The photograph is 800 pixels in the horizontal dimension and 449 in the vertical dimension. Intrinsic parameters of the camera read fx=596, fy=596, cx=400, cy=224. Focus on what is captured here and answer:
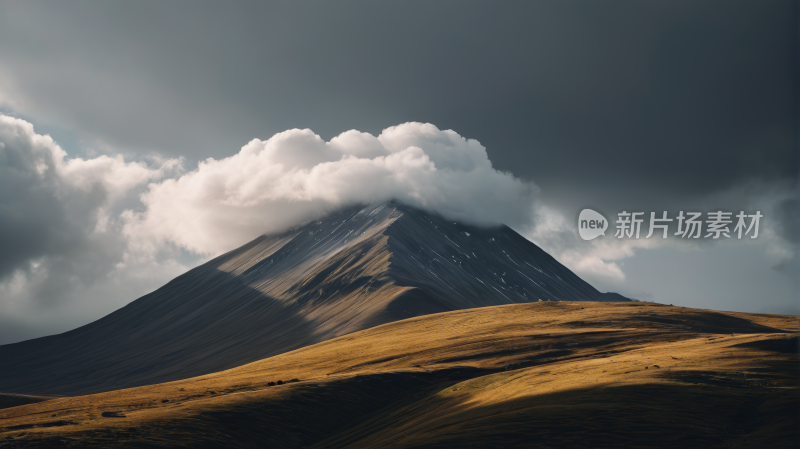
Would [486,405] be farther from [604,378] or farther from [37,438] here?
[37,438]

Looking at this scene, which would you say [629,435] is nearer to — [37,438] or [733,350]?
[733,350]

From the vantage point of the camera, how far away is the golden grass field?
135 ft

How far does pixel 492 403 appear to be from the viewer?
53.8m

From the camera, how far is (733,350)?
216ft

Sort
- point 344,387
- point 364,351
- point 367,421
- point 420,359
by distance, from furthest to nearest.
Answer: point 364,351 → point 420,359 → point 344,387 → point 367,421

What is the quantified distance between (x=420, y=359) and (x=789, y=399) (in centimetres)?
5738

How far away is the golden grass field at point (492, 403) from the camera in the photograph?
41.2 m

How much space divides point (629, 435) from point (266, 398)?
39.5m

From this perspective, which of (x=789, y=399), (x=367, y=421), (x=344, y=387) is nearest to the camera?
(x=789, y=399)

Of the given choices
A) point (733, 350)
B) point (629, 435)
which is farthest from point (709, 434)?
point (733, 350)

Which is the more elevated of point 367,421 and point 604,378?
point 604,378

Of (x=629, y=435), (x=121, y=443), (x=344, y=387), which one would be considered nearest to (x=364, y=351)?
(x=344, y=387)

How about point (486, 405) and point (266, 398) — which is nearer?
→ point (486, 405)

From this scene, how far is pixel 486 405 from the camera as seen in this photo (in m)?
53.7
